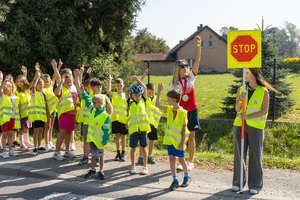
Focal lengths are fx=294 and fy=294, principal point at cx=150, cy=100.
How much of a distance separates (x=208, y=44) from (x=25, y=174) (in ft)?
142

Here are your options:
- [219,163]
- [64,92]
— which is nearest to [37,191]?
[64,92]

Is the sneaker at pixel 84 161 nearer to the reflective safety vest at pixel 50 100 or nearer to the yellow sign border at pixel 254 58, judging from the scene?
the reflective safety vest at pixel 50 100

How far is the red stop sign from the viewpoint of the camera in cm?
472

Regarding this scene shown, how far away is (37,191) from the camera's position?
4.90 meters

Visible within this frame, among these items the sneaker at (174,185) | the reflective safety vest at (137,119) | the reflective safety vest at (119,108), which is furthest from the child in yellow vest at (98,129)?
the sneaker at (174,185)

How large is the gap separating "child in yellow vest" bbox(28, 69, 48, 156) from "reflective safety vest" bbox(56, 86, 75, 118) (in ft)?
3.15

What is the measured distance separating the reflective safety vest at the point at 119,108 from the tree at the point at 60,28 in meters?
5.29

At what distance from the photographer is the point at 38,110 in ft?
23.2

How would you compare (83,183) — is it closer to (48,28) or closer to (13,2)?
(48,28)

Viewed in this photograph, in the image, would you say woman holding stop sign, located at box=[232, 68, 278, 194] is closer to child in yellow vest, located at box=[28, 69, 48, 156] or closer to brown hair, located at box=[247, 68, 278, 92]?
brown hair, located at box=[247, 68, 278, 92]

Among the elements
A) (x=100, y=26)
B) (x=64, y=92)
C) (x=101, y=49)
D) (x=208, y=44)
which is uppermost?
(x=208, y=44)

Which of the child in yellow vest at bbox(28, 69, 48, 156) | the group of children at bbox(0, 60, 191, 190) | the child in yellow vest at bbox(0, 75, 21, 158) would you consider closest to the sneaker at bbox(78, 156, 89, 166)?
the group of children at bbox(0, 60, 191, 190)

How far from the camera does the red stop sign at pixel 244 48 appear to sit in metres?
4.72

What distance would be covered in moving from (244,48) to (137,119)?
2.30 metres
